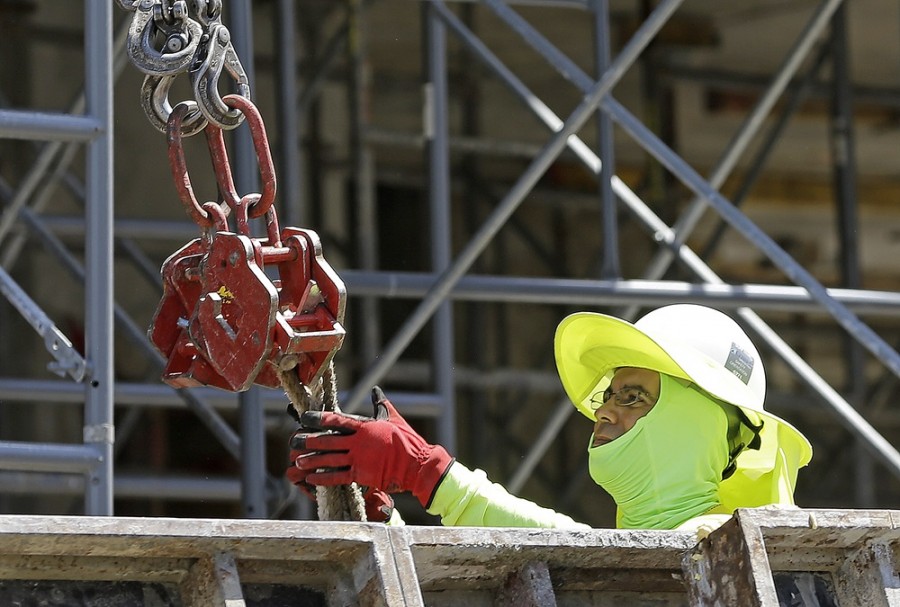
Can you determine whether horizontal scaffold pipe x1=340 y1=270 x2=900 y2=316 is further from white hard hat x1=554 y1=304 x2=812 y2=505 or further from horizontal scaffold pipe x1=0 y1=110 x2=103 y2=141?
white hard hat x1=554 y1=304 x2=812 y2=505

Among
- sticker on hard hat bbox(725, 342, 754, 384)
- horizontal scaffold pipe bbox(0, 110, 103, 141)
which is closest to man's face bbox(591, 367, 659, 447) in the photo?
sticker on hard hat bbox(725, 342, 754, 384)

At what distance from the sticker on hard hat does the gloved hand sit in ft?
2.55

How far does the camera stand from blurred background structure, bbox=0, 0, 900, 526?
4949mm

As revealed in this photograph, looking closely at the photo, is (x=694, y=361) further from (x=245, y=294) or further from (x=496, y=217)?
(x=496, y=217)

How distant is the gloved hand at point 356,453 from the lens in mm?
2877

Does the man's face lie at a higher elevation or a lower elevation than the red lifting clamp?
lower

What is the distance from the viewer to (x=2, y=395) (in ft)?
17.6

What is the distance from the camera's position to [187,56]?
285cm

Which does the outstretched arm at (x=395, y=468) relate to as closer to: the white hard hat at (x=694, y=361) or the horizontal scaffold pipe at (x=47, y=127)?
the white hard hat at (x=694, y=361)

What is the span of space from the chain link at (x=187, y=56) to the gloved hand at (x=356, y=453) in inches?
21.1

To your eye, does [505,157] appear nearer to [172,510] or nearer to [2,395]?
[172,510]

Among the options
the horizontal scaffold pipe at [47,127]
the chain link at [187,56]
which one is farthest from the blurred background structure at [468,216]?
the chain link at [187,56]

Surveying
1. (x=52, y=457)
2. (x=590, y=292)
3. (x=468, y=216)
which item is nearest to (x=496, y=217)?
(x=590, y=292)

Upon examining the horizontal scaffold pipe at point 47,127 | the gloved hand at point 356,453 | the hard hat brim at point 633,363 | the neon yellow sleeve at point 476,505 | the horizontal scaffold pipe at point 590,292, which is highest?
the horizontal scaffold pipe at point 47,127
